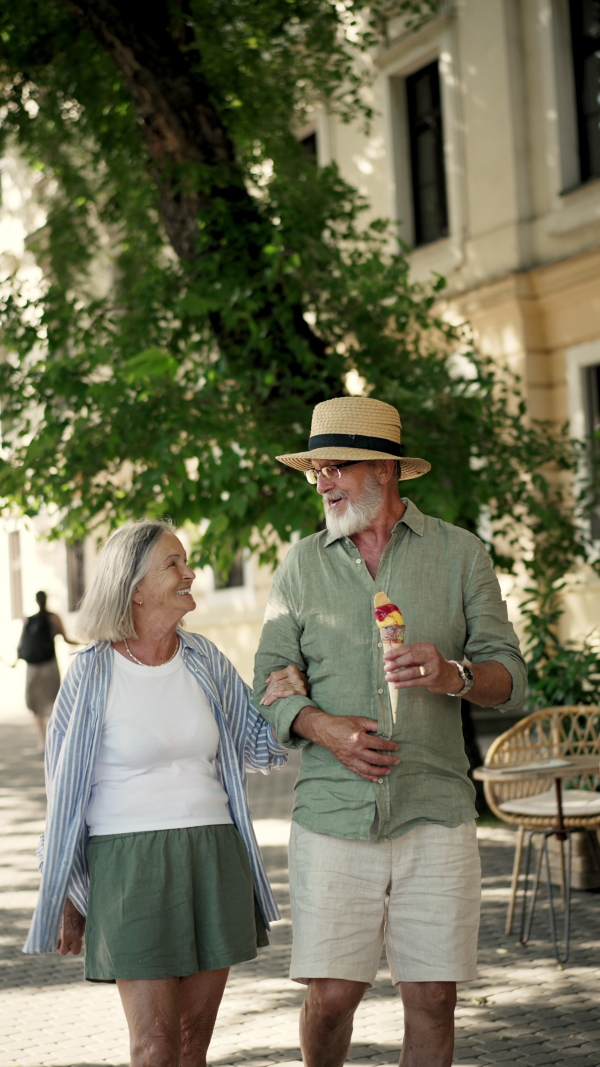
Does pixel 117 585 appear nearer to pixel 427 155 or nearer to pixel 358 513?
pixel 358 513

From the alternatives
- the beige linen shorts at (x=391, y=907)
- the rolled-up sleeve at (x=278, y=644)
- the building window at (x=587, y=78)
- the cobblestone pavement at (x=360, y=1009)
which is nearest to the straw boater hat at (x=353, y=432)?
the rolled-up sleeve at (x=278, y=644)

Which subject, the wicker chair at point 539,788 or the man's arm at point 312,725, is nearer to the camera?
the man's arm at point 312,725

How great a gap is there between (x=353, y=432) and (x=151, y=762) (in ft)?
3.54

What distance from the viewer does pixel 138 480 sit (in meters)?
8.24

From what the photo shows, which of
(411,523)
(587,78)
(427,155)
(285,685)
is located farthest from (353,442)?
(427,155)

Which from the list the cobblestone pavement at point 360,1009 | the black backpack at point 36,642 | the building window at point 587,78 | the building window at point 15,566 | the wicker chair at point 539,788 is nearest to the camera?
the cobblestone pavement at point 360,1009

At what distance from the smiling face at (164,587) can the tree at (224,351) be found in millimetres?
4118

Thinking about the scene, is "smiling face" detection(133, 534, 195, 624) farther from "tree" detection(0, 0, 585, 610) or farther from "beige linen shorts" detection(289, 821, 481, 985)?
"tree" detection(0, 0, 585, 610)

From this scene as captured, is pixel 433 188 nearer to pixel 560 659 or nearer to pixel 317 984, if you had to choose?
pixel 560 659

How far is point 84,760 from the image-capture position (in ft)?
10.8

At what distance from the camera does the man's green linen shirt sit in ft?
11.0

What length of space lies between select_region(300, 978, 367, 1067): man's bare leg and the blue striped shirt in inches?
11.9

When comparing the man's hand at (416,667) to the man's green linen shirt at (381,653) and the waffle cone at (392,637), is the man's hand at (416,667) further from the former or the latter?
the man's green linen shirt at (381,653)

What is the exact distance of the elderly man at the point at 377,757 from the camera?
10.9 ft
